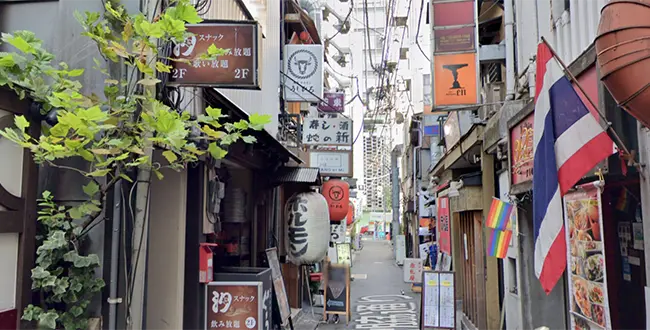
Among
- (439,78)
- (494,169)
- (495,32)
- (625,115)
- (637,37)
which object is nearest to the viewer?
(637,37)

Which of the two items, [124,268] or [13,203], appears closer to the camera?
[13,203]

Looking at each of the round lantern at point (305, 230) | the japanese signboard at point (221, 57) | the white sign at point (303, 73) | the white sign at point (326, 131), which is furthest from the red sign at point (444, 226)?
the japanese signboard at point (221, 57)

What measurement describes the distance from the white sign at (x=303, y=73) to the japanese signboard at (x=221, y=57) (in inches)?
345

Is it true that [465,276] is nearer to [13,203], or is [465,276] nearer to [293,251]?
[293,251]

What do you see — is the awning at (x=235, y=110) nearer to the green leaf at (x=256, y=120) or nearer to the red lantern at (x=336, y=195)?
the green leaf at (x=256, y=120)

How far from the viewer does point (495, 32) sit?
1216 cm

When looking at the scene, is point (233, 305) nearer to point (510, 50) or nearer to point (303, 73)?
point (510, 50)

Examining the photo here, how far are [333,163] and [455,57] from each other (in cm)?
805

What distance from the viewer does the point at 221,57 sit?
5.68 meters

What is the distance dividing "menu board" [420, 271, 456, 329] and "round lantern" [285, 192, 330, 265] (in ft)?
8.82

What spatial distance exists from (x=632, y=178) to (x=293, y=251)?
775 centimetres

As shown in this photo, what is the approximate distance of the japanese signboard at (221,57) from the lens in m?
5.65

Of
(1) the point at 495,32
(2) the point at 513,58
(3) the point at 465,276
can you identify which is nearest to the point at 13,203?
(2) the point at 513,58

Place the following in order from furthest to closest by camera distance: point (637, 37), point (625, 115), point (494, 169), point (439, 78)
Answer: point (494, 169) → point (439, 78) → point (625, 115) → point (637, 37)
